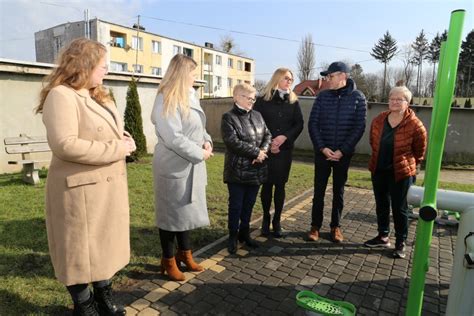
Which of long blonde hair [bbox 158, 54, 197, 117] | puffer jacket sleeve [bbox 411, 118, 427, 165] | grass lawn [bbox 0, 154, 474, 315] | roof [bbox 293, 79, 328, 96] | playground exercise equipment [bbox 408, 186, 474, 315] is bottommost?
grass lawn [bbox 0, 154, 474, 315]

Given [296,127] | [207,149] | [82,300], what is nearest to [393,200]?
[296,127]

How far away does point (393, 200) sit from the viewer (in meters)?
3.92

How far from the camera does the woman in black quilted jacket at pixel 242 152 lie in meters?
3.62

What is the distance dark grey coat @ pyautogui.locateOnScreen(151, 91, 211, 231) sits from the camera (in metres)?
2.94

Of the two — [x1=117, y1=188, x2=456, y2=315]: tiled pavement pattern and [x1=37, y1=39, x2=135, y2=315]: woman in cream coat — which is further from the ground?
[x1=37, y1=39, x2=135, y2=315]: woman in cream coat

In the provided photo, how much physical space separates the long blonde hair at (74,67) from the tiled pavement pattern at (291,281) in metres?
1.73

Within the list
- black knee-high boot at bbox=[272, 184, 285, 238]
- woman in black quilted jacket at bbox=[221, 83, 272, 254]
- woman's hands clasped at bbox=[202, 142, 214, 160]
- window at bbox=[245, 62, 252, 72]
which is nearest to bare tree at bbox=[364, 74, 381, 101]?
window at bbox=[245, 62, 252, 72]

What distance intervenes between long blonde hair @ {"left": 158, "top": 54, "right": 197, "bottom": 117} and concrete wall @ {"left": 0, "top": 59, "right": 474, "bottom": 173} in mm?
4979

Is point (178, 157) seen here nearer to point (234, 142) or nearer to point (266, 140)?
Answer: point (234, 142)

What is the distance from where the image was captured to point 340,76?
3998 millimetres

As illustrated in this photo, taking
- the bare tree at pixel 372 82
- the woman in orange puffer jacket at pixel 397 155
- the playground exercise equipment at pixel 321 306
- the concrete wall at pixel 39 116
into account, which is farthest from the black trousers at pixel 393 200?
the bare tree at pixel 372 82

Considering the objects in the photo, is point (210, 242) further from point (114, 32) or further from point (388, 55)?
point (388, 55)

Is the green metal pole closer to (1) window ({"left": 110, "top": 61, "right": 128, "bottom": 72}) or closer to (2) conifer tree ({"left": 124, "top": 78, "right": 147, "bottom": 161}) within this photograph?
(2) conifer tree ({"left": 124, "top": 78, "right": 147, "bottom": 161})

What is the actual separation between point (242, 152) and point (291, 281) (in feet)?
4.32
